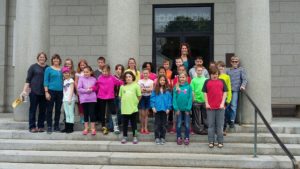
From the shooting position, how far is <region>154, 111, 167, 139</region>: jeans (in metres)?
8.55

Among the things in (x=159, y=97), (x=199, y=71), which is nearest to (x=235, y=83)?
(x=199, y=71)

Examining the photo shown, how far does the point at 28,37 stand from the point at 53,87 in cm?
202

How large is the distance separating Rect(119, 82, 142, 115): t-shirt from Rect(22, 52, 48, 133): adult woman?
7.00 feet

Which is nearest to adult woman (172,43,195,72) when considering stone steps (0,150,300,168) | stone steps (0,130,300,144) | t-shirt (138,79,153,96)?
t-shirt (138,79,153,96)

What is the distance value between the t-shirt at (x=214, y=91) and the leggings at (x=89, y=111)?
256cm

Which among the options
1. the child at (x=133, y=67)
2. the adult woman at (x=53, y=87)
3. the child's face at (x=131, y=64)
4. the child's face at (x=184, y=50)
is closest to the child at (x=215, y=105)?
the child's face at (x=184, y=50)

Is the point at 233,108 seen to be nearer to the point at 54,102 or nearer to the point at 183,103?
the point at 183,103

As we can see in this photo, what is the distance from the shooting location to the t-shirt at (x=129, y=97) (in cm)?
854

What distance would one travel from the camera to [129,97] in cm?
857

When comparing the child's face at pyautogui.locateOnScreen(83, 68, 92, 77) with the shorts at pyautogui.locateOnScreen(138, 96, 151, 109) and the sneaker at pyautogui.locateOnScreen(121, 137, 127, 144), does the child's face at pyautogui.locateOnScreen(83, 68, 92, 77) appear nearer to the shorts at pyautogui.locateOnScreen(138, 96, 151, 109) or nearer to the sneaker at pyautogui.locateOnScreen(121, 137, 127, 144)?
the shorts at pyautogui.locateOnScreen(138, 96, 151, 109)

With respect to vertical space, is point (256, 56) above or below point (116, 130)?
above

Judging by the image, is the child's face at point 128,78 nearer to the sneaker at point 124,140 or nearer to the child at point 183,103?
the child at point 183,103

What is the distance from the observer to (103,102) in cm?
912

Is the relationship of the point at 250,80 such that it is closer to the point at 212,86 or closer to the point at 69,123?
the point at 212,86
